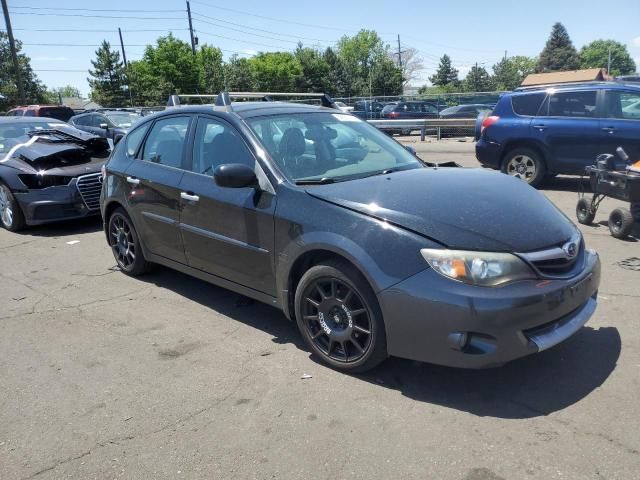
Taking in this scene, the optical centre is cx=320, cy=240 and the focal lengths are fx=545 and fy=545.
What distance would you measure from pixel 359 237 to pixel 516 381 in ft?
4.24

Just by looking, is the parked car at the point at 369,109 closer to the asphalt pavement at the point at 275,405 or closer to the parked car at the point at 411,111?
the parked car at the point at 411,111

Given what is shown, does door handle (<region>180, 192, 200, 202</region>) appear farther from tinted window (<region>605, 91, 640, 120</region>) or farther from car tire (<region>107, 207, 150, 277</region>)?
tinted window (<region>605, 91, 640, 120</region>)

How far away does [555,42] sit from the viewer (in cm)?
10444

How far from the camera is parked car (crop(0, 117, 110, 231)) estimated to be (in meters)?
7.53

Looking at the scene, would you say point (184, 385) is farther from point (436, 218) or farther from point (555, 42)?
point (555, 42)

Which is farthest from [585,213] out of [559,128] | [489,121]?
[489,121]

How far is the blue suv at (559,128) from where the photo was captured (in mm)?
8766

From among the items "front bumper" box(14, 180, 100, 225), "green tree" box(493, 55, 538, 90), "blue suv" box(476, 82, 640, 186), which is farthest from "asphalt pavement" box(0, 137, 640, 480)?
"green tree" box(493, 55, 538, 90)

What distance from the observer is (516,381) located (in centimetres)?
329

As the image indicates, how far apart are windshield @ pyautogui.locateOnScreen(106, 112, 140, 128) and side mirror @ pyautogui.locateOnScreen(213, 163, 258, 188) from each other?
14.1m

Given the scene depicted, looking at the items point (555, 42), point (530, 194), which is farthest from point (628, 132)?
point (555, 42)

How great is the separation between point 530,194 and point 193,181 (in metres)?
2.56

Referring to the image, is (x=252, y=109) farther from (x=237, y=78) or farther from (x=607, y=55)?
(x=607, y=55)

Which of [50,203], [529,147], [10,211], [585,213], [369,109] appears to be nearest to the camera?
[585,213]
